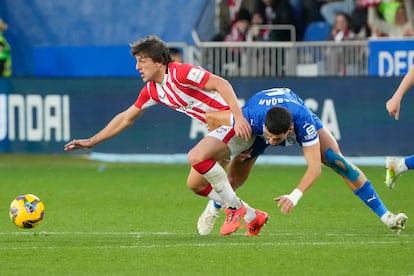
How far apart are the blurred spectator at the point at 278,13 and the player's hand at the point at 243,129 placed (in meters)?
13.3

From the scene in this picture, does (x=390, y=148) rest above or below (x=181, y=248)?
below

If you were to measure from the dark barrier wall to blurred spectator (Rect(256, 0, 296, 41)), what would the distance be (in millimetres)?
3829

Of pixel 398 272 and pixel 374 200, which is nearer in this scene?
pixel 398 272

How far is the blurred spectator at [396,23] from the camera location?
Result: 2311 centimetres

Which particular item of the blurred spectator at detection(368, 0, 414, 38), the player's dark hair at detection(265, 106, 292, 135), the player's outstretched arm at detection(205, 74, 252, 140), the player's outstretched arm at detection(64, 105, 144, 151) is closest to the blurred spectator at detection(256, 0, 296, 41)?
the blurred spectator at detection(368, 0, 414, 38)

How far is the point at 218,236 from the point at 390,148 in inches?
357

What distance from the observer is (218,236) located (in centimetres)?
1161

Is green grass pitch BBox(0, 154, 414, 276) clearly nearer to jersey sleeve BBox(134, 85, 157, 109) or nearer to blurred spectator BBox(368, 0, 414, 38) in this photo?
jersey sleeve BBox(134, 85, 157, 109)

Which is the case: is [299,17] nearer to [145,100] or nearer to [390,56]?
[390,56]

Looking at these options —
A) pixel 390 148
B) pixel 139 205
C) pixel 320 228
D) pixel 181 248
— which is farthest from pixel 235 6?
pixel 181 248

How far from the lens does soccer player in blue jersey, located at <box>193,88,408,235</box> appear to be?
413 inches

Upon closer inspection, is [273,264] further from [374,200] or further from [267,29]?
[267,29]

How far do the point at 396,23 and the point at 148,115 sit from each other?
521 cm

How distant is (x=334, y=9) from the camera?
960 inches
